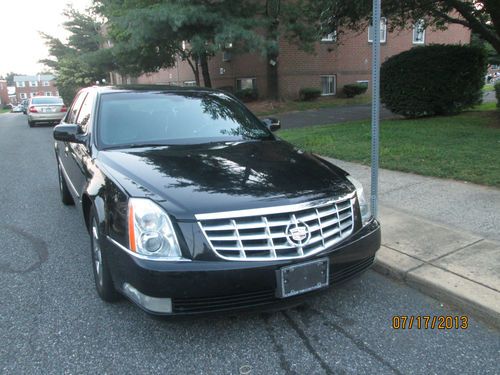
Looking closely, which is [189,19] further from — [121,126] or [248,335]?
[248,335]

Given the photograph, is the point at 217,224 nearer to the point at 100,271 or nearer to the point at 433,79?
the point at 100,271

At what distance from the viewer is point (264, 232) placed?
106 inches

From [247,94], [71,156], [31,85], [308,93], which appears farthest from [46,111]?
[31,85]

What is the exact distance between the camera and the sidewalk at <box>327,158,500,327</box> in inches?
129

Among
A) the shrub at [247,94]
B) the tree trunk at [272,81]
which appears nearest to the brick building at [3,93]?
the shrub at [247,94]

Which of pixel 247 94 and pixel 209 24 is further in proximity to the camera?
pixel 247 94

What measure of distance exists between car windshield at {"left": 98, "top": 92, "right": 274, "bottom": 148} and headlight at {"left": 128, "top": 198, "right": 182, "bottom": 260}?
4.15 ft

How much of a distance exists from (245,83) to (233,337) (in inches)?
808

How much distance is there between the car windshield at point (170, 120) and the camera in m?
3.96

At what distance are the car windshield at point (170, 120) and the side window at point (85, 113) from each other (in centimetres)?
28

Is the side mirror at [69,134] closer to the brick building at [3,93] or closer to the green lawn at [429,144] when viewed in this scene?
the green lawn at [429,144]

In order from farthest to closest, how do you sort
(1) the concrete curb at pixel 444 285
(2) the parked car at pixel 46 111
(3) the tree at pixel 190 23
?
(2) the parked car at pixel 46 111 → (3) the tree at pixel 190 23 → (1) the concrete curb at pixel 444 285

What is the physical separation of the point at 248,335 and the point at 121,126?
2.20m

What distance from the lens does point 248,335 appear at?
2.92 m
